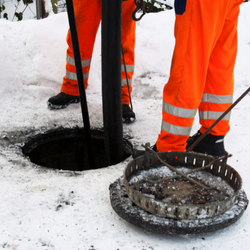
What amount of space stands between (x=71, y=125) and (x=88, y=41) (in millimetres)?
736

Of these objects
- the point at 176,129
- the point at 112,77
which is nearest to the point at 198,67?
the point at 176,129

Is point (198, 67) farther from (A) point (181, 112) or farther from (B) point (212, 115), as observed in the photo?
(B) point (212, 115)

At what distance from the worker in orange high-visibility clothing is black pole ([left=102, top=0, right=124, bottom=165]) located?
0.52 metres

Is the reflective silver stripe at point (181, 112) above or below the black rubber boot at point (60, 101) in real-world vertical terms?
above

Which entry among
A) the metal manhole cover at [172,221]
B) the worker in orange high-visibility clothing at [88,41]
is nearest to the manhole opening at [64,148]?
the worker in orange high-visibility clothing at [88,41]

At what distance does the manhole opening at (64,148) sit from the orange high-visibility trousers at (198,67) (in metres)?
0.49

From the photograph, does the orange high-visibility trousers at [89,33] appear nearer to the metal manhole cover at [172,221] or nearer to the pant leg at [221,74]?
the pant leg at [221,74]

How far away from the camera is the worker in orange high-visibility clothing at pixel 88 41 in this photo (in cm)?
222

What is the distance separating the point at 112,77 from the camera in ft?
5.27

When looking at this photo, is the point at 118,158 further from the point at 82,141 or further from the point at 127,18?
the point at 127,18

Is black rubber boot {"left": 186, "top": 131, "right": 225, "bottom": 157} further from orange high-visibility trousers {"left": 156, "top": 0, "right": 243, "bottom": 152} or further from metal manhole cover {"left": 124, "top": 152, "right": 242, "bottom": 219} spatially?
metal manhole cover {"left": 124, "top": 152, "right": 242, "bottom": 219}

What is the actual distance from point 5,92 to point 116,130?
57.2 inches

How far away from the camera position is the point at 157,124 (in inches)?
88.4

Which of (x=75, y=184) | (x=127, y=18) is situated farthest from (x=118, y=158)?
(x=127, y=18)
